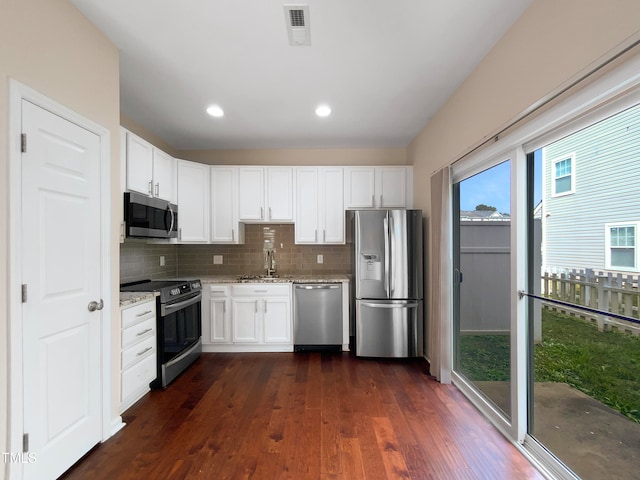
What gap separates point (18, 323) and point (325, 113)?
284cm

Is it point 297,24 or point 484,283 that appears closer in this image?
point 297,24

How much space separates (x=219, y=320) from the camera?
3740mm

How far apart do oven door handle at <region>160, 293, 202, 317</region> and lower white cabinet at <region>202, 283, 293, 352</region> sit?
0.28 m

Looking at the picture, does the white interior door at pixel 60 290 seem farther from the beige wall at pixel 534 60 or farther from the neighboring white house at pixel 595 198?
the neighboring white house at pixel 595 198

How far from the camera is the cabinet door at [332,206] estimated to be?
4082 millimetres

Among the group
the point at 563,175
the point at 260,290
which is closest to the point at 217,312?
the point at 260,290

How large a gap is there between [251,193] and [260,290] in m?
1.28

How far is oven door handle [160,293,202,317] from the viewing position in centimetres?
285

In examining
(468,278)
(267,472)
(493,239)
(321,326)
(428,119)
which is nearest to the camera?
(267,472)

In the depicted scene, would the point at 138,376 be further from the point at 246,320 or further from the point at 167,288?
the point at 246,320

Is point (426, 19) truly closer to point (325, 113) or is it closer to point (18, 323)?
point (325, 113)

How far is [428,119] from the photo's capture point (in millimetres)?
3414

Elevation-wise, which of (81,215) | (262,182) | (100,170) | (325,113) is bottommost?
(81,215)

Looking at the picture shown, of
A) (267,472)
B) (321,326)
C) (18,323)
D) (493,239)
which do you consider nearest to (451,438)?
(267,472)
